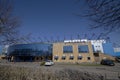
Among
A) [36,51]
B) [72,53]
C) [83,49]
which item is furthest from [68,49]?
[36,51]

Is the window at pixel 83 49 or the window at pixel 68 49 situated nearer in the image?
the window at pixel 83 49

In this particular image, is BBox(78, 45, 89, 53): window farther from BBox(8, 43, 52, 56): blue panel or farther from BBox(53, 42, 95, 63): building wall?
BBox(8, 43, 52, 56): blue panel

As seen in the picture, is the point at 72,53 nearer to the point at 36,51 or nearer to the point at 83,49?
the point at 83,49

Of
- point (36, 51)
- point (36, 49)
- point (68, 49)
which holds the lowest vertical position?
point (36, 51)

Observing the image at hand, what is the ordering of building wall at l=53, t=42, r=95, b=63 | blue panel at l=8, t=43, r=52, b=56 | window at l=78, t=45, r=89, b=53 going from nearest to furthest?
building wall at l=53, t=42, r=95, b=63, window at l=78, t=45, r=89, b=53, blue panel at l=8, t=43, r=52, b=56

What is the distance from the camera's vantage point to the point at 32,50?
194 ft

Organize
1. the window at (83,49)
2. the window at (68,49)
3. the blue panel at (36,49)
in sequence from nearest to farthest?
the window at (83,49) → the window at (68,49) → the blue panel at (36,49)

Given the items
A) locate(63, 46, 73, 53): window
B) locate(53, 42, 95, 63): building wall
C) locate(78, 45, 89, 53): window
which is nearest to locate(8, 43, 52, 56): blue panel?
locate(53, 42, 95, 63): building wall

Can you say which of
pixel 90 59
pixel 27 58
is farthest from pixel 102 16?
pixel 27 58

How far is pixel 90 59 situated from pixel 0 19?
1759 inches

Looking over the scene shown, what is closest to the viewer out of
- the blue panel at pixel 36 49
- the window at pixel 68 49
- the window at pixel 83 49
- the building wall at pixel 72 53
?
the building wall at pixel 72 53

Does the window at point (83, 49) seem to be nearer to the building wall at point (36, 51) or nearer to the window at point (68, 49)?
the window at point (68, 49)

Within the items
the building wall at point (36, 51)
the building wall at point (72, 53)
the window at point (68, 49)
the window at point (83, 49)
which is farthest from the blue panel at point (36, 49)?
the window at point (83, 49)

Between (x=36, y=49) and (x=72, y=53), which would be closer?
(x=72, y=53)
